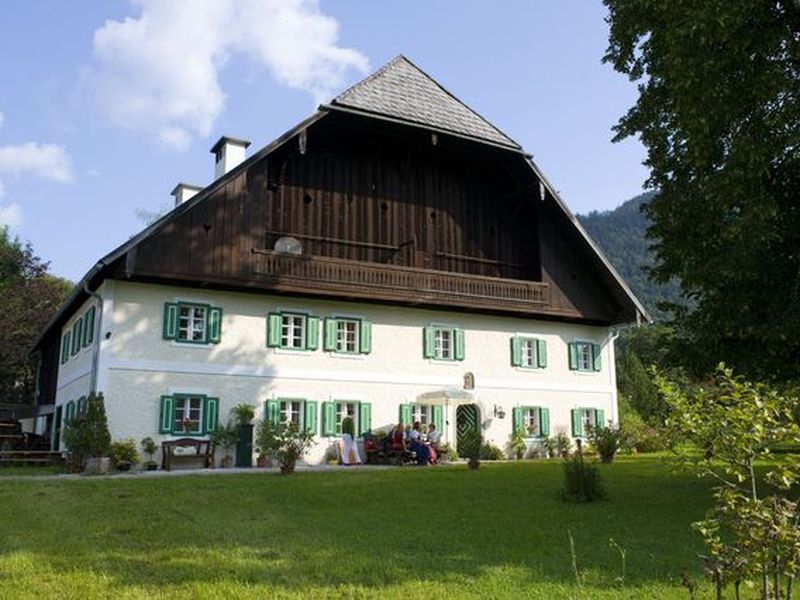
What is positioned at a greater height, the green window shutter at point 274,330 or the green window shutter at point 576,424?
the green window shutter at point 274,330

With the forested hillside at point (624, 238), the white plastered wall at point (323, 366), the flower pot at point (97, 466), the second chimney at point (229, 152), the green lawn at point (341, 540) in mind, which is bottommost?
the green lawn at point (341, 540)

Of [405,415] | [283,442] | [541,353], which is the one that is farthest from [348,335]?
[541,353]

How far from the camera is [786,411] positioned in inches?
169

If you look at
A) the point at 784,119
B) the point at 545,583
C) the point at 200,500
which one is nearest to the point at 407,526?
the point at 545,583

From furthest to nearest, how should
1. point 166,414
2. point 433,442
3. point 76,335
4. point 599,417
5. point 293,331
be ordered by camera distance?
1. point 599,417
2. point 76,335
3. point 293,331
4. point 433,442
5. point 166,414

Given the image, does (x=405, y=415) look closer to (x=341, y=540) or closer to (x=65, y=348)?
(x=65, y=348)

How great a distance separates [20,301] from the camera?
115 feet

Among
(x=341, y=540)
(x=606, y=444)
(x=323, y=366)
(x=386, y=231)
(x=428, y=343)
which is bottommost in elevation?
(x=341, y=540)

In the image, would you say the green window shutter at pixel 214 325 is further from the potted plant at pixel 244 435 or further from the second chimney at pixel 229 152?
the second chimney at pixel 229 152

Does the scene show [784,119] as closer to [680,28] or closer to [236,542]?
[680,28]

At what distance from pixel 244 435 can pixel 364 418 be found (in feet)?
11.6

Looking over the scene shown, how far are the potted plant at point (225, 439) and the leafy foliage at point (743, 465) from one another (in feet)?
51.3

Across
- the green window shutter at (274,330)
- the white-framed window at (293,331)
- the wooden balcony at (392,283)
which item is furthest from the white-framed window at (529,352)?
the green window shutter at (274,330)

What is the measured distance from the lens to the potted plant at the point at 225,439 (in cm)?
1908
